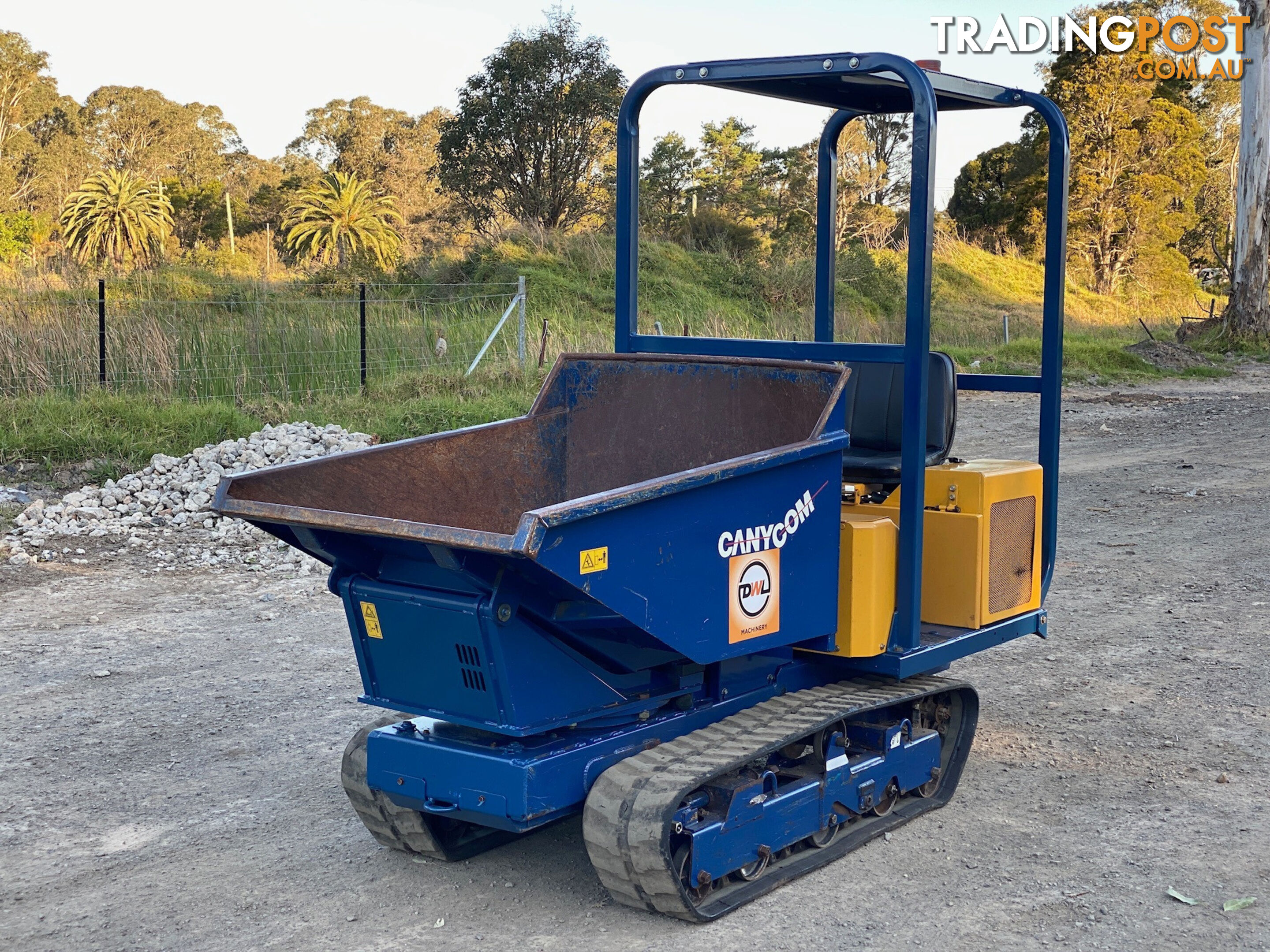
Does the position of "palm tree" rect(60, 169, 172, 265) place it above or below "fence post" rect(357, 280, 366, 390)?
above

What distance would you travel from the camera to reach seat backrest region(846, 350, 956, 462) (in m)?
4.99

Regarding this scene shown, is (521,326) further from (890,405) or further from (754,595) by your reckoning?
(754,595)

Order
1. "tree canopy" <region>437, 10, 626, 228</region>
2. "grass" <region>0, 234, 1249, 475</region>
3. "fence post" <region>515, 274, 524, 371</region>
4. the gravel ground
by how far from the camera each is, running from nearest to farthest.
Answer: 1. the gravel ground
2. "grass" <region>0, 234, 1249, 475</region>
3. "fence post" <region>515, 274, 524, 371</region>
4. "tree canopy" <region>437, 10, 626, 228</region>

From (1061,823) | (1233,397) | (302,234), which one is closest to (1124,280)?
(1233,397)

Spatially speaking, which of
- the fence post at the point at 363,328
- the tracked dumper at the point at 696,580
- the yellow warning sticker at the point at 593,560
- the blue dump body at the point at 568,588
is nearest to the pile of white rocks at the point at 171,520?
the fence post at the point at 363,328

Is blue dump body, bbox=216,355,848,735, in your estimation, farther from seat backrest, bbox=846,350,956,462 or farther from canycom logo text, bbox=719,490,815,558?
seat backrest, bbox=846,350,956,462

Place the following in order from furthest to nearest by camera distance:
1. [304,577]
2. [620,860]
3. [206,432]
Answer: [206,432] → [304,577] → [620,860]

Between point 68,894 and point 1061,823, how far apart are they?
10.6 feet

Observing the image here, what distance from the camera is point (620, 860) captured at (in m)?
3.71

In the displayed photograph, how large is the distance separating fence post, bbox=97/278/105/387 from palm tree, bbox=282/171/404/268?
83.4 feet

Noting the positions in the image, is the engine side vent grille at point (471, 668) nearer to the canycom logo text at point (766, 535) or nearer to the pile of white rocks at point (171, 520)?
the canycom logo text at point (766, 535)

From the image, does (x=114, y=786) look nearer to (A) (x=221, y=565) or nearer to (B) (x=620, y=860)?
(B) (x=620, y=860)

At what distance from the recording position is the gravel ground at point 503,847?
3799mm

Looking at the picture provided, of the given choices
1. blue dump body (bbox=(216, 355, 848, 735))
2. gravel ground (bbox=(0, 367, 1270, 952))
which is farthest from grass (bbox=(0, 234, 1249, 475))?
blue dump body (bbox=(216, 355, 848, 735))
